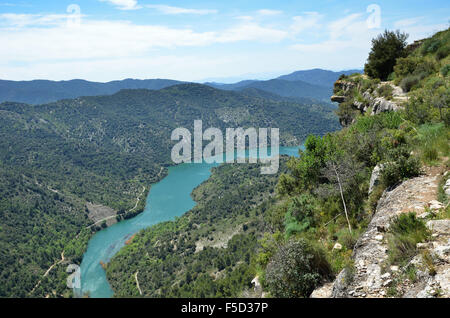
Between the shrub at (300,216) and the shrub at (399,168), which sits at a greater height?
the shrub at (399,168)

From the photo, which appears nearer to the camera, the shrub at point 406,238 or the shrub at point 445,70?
the shrub at point 406,238

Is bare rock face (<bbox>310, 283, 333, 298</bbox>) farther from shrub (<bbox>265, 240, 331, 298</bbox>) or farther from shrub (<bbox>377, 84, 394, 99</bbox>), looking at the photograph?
shrub (<bbox>377, 84, 394, 99</bbox>)

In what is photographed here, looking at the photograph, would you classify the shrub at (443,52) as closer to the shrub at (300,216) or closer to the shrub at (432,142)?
the shrub at (432,142)

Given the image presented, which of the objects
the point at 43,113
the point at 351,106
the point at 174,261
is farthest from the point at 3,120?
the point at 351,106

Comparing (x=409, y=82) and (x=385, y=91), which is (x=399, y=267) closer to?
(x=409, y=82)

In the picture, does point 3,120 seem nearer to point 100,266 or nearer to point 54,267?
point 54,267

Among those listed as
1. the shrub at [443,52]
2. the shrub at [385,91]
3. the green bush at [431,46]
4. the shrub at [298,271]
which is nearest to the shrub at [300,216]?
the shrub at [298,271]

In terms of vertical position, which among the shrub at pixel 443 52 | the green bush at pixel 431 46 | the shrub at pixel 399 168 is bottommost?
the shrub at pixel 399 168
